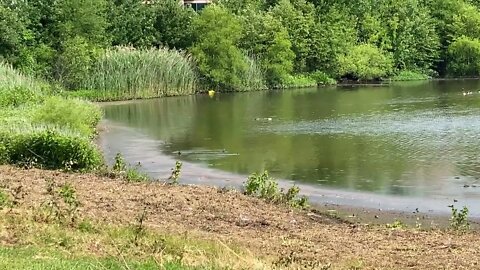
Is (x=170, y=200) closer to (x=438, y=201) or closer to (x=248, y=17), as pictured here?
(x=438, y=201)

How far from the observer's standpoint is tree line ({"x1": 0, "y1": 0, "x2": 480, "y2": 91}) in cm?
4716

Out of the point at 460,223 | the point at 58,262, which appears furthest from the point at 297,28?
the point at 58,262

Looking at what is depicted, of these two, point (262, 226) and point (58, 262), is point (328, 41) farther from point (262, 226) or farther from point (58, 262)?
point (58, 262)

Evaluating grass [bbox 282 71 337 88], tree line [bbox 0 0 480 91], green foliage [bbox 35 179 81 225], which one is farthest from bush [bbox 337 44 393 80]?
green foliage [bbox 35 179 81 225]

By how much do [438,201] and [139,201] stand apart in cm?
709

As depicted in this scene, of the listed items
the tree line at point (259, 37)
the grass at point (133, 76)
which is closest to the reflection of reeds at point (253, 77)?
the tree line at point (259, 37)

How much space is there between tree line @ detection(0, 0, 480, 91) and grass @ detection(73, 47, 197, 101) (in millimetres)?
1055

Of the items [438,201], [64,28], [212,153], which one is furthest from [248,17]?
[438,201]

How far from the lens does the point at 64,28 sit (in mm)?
48812

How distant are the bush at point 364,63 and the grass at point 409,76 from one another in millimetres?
1517

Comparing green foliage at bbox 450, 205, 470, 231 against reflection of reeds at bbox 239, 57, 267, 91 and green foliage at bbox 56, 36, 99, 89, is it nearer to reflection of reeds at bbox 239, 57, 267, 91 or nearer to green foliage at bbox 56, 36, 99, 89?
green foliage at bbox 56, 36, 99, 89

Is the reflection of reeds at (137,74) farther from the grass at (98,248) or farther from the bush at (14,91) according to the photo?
the grass at (98,248)

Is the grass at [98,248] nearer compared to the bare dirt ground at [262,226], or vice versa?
the grass at [98,248]

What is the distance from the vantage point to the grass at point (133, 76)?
45.3 m
